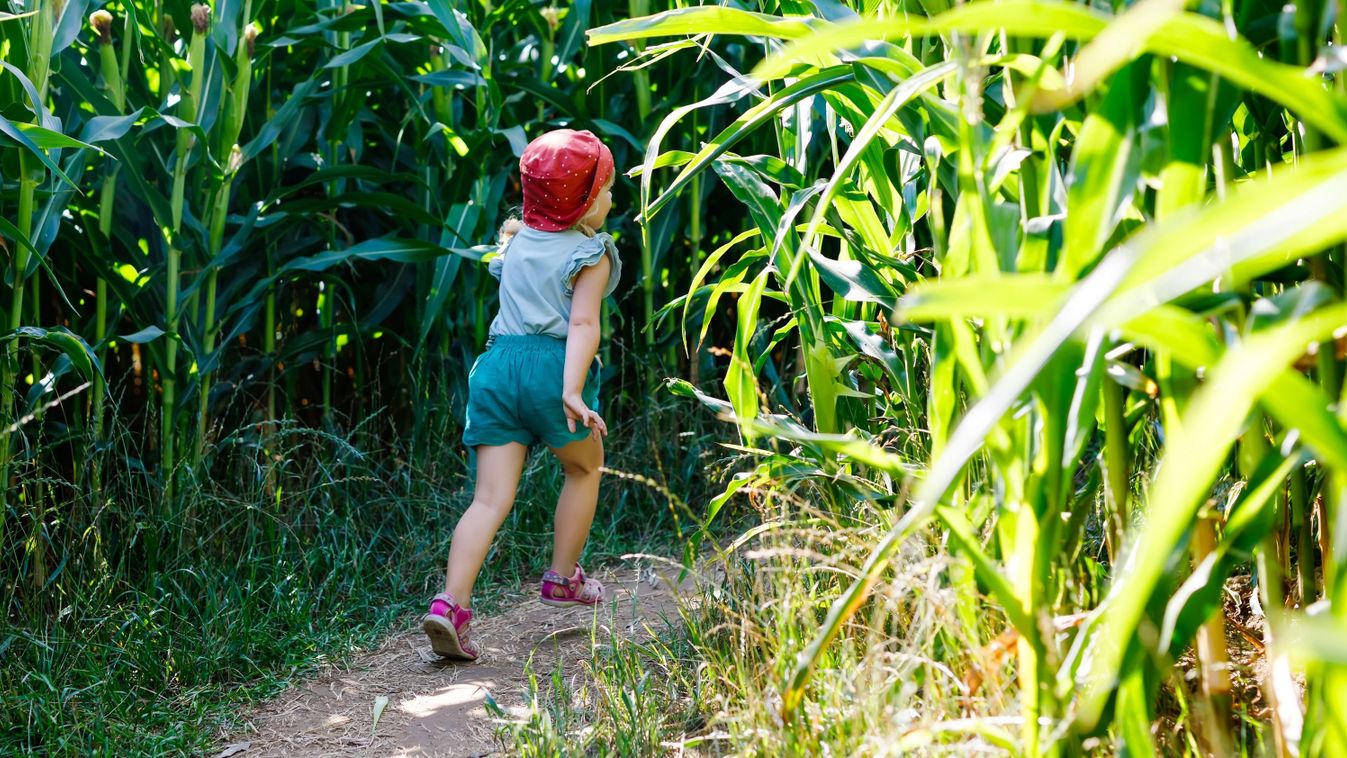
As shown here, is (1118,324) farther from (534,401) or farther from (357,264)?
(357,264)

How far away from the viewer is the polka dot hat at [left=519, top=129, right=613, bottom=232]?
9.62 feet

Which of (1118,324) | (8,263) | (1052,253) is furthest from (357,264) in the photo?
(1118,324)

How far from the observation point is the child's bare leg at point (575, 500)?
10.1 ft

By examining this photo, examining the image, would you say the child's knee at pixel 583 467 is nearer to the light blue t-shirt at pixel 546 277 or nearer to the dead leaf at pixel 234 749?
the light blue t-shirt at pixel 546 277

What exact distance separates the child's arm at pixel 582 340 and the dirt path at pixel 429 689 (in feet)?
1.41

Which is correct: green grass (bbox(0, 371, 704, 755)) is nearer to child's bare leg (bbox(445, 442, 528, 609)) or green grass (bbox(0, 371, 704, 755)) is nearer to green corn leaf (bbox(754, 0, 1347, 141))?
A: child's bare leg (bbox(445, 442, 528, 609))

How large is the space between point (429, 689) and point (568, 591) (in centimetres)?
53

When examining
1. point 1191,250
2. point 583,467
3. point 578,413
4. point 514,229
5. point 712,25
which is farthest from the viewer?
point 514,229

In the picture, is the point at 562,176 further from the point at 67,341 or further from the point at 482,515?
the point at 67,341

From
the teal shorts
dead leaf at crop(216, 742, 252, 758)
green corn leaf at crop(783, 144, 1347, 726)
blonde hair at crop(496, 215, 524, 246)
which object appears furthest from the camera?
blonde hair at crop(496, 215, 524, 246)

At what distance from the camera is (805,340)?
2420mm

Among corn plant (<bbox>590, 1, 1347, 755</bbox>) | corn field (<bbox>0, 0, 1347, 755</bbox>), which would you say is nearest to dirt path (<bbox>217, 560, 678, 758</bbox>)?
corn field (<bbox>0, 0, 1347, 755</bbox>)

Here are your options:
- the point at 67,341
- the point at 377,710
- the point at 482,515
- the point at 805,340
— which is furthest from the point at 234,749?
the point at 805,340

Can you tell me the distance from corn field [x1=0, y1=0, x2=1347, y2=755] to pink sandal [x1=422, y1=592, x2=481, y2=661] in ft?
1.60
